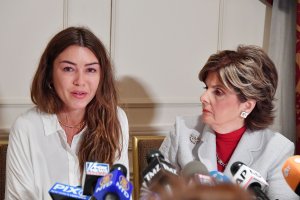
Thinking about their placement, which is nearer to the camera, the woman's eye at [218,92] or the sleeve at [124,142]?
the woman's eye at [218,92]

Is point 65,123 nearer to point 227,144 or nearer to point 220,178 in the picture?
point 227,144

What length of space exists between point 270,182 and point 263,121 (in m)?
0.24

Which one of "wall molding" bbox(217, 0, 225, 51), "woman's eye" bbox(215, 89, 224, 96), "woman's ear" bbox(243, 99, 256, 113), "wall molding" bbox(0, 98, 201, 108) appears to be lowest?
"wall molding" bbox(0, 98, 201, 108)

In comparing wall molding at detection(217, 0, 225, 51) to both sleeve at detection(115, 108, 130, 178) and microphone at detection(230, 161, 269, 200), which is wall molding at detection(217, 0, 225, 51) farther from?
microphone at detection(230, 161, 269, 200)

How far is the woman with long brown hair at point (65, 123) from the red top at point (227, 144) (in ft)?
1.18

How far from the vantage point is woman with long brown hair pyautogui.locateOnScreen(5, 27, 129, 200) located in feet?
4.56

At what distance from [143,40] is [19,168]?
1.02 metres

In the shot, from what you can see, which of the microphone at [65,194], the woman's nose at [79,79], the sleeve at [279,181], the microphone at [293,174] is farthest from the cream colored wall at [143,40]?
the microphone at [293,174]

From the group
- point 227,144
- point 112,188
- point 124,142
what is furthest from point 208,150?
point 112,188

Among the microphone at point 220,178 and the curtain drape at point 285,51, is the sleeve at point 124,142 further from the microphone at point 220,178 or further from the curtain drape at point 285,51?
the curtain drape at point 285,51

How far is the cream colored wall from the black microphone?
1287 mm

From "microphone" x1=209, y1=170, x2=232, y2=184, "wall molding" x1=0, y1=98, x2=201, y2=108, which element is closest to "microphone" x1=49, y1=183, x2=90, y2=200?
"microphone" x1=209, y1=170, x2=232, y2=184

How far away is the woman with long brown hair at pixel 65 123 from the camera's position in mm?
1390

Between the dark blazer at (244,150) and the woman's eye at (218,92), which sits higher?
the woman's eye at (218,92)
